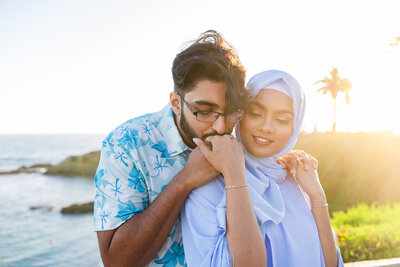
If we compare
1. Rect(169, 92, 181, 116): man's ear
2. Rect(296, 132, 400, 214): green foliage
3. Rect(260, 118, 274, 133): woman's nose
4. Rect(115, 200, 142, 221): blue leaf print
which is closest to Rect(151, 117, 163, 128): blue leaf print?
Rect(169, 92, 181, 116): man's ear

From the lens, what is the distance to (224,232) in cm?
196

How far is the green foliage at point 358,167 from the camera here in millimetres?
19406

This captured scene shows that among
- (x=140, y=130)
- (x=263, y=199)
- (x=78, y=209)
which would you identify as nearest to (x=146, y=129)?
(x=140, y=130)

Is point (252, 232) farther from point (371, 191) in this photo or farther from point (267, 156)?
point (371, 191)

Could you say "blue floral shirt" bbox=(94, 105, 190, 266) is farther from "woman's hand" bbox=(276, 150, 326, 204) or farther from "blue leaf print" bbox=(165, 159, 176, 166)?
"woman's hand" bbox=(276, 150, 326, 204)

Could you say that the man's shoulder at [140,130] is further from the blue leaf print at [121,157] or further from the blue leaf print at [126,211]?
the blue leaf print at [126,211]

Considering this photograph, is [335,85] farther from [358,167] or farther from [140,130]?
[140,130]

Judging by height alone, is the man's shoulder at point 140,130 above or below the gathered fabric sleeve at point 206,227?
above

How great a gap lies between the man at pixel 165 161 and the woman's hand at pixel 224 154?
52 mm

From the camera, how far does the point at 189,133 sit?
2.33 meters

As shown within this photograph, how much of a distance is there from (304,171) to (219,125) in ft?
2.69

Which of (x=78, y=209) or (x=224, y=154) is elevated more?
(x=224, y=154)

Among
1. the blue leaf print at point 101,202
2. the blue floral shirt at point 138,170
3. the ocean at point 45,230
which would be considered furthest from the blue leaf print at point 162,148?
the ocean at point 45,230

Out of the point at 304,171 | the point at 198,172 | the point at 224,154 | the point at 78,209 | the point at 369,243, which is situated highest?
the point at 224,154
